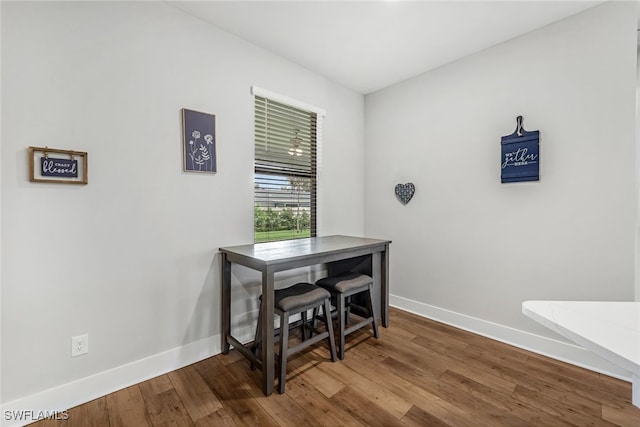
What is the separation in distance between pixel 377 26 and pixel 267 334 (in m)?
2.39

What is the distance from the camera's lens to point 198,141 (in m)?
2.15

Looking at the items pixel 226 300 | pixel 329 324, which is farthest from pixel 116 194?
pixel 329 324

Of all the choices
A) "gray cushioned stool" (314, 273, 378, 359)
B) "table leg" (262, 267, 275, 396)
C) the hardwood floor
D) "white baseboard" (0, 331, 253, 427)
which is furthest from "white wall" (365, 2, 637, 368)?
"white baseboard" (0, 331, 253, 427)

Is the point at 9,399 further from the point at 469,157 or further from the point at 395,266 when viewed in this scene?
the point at 469,157

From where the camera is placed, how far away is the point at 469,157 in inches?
105

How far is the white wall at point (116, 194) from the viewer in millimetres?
1523

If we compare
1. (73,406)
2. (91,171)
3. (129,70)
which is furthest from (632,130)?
(73,406)

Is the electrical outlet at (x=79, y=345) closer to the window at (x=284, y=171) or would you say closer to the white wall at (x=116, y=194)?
the white wall at (x=116, y=194)

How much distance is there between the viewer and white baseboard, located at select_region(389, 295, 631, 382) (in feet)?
6.64

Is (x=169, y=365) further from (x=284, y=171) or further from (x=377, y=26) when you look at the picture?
(x=377, y=26)

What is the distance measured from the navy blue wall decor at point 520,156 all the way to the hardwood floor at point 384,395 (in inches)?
56.2

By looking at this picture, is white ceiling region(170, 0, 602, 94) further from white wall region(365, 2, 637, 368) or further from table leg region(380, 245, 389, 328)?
table leg region(380, 245, 389, 328)

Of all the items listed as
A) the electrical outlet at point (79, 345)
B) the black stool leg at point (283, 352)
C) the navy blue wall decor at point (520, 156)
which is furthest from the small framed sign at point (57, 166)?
the navy blue wall decor at point (520, 156)

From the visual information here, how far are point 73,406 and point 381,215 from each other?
119 inches
